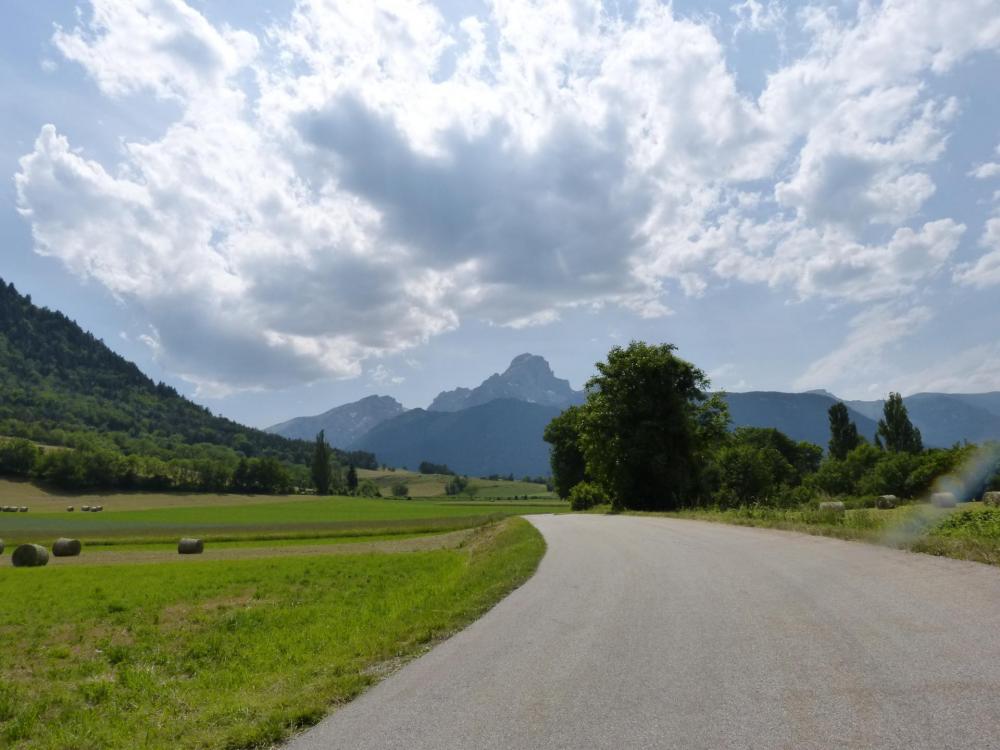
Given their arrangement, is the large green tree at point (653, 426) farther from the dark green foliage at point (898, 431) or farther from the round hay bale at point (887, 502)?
the dark green foliage at point (898, 431)

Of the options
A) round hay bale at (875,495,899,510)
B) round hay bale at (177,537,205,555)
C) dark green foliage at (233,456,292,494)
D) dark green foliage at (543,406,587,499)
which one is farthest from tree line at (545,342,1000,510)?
dark green foliage at (233,456,292,494)

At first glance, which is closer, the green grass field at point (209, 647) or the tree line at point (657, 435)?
the green grass field at point (209, 647)

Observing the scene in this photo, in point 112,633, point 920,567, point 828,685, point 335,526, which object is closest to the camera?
point 828,685

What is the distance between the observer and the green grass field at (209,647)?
772 cm

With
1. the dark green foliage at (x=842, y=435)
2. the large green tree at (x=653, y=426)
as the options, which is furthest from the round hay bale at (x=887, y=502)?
the dark green foliage at (x=842, y=435)

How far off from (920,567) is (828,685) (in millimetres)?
7999

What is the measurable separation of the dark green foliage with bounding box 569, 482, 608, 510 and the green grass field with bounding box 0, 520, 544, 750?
43.8 m

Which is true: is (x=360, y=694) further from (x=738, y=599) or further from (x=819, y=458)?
(x=819, y=458)

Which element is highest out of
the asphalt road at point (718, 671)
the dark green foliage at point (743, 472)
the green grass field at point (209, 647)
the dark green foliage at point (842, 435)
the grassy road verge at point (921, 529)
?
the dark green foliage at point (842, 435)

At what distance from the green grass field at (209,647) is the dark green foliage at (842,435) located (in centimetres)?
11160

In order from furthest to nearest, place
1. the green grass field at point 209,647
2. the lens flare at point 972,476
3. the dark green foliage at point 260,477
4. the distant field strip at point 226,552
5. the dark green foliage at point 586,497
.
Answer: the dark green foliage at point 260,477
the dark green foliage at point 586,497
the lens flare at point 972,476
the distant field strip at point 226,552
the green grass field at point 209,647

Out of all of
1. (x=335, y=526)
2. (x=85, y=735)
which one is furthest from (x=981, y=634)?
(x=335, y=526)

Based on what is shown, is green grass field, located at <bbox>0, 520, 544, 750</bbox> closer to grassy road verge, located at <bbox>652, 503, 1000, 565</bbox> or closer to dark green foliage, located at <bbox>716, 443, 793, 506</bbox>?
grassy road verge, located at <bbox>652, 503, 1000, 565</bbox>

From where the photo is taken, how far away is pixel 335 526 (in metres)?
68.3
